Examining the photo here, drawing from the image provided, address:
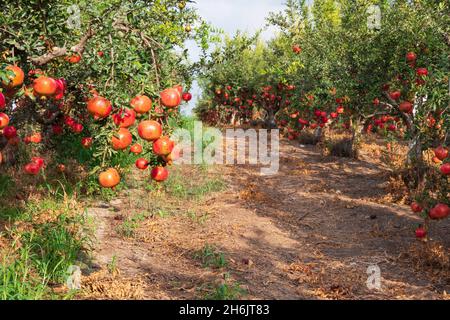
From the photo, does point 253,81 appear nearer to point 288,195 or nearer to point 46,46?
point 288,195

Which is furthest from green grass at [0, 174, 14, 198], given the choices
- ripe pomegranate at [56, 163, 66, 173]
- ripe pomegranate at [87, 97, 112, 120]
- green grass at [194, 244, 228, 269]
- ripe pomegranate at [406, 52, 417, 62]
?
ripe pomegranate at [406, 52, 417, 62]

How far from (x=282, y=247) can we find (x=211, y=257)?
122 centimetres

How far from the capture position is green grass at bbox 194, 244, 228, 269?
17.0 ft

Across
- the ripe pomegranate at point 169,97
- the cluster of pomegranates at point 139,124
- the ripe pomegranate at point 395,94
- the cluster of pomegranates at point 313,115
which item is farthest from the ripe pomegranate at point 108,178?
the cluster of pomegranates at point 313,115

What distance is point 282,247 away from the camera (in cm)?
616

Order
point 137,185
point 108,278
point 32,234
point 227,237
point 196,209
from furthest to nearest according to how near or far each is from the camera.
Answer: point 137,185
point 196,209
point 227,237
point 32,234
point 108,278

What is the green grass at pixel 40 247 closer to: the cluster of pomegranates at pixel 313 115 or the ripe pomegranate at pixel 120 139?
the ripe pomegranate at pixel 120 139

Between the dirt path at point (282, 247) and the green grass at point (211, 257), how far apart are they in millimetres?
48

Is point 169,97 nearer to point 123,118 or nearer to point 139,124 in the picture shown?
point 139,124

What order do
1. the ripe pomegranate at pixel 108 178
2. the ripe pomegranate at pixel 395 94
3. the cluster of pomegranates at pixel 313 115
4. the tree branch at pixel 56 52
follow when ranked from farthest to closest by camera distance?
the cluster of pomegranates at pixel 313 115
the ripe pomegranate at pixel 395 94
the tree branch at pixel 56 52
the ripe pomegranate at pixel 108 178

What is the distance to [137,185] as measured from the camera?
8.58 meters

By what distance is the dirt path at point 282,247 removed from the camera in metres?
4.73
